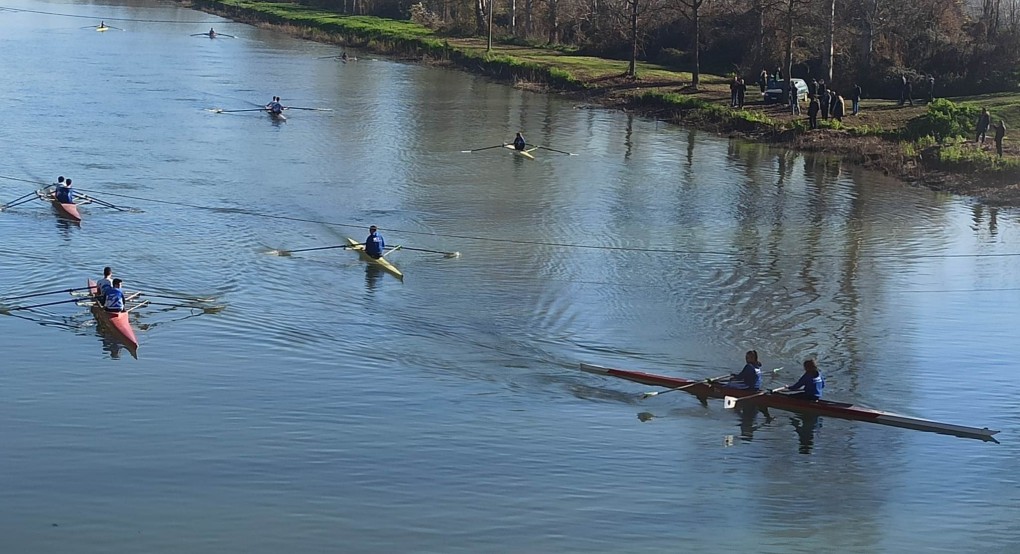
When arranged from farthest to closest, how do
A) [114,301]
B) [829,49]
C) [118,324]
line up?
[829,49], [114,301], [118,324]

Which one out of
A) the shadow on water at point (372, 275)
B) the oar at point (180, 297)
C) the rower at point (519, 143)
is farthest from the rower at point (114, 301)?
the rower at point (519, 143)

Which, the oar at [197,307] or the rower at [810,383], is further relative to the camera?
the oar at [197,307]

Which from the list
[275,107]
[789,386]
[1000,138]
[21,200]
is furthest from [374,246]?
[275,107]

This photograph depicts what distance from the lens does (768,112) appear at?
147ft

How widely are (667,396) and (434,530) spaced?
5.84 meters

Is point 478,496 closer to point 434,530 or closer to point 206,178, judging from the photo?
point 434,530

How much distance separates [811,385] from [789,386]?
525 millimetres

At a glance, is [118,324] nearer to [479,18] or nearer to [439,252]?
[439,252]

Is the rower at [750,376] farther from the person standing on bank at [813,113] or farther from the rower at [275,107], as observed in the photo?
the rower at [275,107]

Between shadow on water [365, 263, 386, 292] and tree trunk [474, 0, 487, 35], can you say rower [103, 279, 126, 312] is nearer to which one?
shadow on water [365, 263, 386, 292]

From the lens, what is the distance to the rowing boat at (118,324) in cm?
2130

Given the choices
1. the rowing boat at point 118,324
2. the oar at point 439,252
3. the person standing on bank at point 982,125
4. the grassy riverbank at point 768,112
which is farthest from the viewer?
the person standing on bank at point 982,125

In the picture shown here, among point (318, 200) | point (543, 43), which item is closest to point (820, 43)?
point (543, 43)

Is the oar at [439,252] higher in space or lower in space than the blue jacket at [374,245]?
lower
